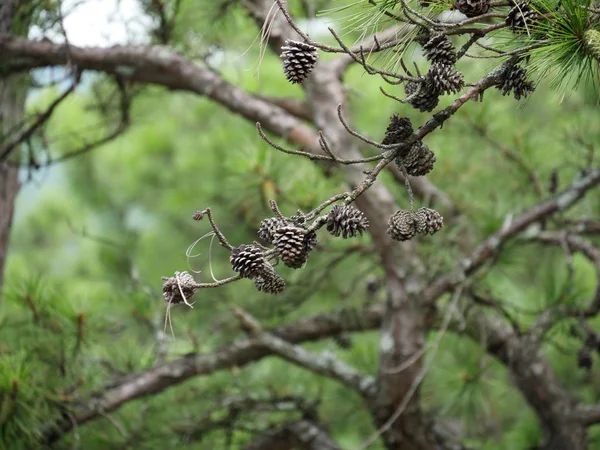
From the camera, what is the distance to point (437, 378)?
1.69 m

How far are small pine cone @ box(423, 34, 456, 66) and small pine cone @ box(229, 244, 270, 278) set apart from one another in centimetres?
25

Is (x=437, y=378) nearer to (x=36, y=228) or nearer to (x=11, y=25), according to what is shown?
(x=11, y=25)

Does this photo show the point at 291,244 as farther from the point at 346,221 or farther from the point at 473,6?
the point at 473,6

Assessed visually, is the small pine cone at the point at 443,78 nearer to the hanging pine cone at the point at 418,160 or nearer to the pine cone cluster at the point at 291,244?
the hanging pine cone at the point at 418,160

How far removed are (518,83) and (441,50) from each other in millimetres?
83

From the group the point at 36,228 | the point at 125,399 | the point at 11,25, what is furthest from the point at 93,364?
the point at 36,228

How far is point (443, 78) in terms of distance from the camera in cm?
73

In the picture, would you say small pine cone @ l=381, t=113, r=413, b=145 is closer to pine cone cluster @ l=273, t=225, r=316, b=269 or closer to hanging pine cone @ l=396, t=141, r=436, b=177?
hanging pine cone @ l=396, t=141, r=436, b=177

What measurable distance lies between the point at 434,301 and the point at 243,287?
3.14 ft

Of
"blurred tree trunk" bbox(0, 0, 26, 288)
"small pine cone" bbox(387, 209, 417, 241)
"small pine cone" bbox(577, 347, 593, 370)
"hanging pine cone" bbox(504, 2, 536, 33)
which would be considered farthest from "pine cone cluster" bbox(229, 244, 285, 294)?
"blurred tree trunk" bbox(0, 0, 26, 288)

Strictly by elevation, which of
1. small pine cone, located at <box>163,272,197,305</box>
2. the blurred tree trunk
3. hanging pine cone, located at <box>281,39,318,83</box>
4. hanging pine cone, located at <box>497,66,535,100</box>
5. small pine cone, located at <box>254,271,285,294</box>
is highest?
the blurred tree trunk

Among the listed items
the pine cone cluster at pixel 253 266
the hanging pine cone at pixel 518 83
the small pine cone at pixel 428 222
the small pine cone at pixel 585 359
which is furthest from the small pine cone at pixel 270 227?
the small pine cone at pixel 585 359

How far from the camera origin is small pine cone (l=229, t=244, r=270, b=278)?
707 millimetres

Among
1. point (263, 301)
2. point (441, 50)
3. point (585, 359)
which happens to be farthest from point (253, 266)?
point (263, 301)
